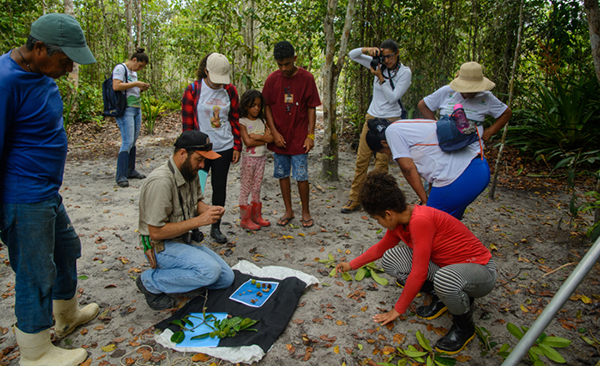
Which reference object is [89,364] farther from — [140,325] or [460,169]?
[460,169]

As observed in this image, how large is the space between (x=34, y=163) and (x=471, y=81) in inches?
134

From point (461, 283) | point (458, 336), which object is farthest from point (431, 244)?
point (458, 336)

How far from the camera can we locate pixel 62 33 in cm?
193

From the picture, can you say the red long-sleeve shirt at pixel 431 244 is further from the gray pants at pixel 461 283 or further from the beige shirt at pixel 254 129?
the beige shirt at pixel 254 129

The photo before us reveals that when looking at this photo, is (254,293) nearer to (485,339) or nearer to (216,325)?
(216,325)

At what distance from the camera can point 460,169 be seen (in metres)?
2.75

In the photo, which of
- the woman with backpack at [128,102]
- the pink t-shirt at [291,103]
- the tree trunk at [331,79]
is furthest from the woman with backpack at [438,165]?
the woman with backpack at [128,102]

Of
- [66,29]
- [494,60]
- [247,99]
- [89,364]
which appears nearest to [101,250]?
[89,364]

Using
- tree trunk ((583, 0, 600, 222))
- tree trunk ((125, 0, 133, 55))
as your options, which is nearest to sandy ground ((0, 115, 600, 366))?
tree trunk ((583, 0, 600, 222))

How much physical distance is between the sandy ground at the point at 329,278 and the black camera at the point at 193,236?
592 millimetres

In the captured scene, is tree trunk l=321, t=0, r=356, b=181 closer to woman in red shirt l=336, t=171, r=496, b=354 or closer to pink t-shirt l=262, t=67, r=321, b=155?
pink t-shirt l=262, t=67, r=321, b=155

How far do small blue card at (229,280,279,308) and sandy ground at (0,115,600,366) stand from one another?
0.98 ft

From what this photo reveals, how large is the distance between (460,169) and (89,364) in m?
2.88

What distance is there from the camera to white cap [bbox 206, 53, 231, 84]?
3467 millimetres
